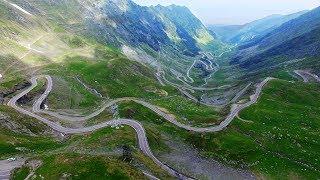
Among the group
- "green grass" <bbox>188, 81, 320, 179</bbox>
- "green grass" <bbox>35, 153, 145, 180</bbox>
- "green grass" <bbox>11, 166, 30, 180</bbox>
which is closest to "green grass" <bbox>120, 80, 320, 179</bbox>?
"green grass" <bbox>188, 81, 320, 179</bbox>

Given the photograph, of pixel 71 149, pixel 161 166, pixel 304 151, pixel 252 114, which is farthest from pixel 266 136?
pixel 71 149

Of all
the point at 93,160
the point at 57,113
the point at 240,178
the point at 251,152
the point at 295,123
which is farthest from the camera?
the point at 57,113

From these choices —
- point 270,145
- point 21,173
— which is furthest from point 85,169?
point 270,145

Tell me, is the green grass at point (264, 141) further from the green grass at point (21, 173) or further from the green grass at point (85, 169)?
the green grass at point (21, 173)

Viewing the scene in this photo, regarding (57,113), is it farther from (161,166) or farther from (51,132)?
(161,166)

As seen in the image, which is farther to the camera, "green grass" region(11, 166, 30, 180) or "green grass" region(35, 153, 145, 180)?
"green grass" region(11, 166, 30, 180)

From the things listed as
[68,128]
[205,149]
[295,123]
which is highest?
[68,128]

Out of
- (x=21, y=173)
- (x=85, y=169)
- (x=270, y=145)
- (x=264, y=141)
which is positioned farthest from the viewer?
(x=264, y=141)

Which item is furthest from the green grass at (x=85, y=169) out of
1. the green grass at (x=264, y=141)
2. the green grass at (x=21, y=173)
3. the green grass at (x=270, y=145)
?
the green grass at (x=270, y=145)

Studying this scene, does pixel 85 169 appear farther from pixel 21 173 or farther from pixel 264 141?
pixel 264 141

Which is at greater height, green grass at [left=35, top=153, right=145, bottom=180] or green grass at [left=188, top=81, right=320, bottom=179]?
green grass at [left=35, top=153, right=145, bottom=180]

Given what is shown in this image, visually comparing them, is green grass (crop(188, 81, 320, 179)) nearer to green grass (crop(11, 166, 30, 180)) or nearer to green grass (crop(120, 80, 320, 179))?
green grass (crop(120, 80, 320, 179))
